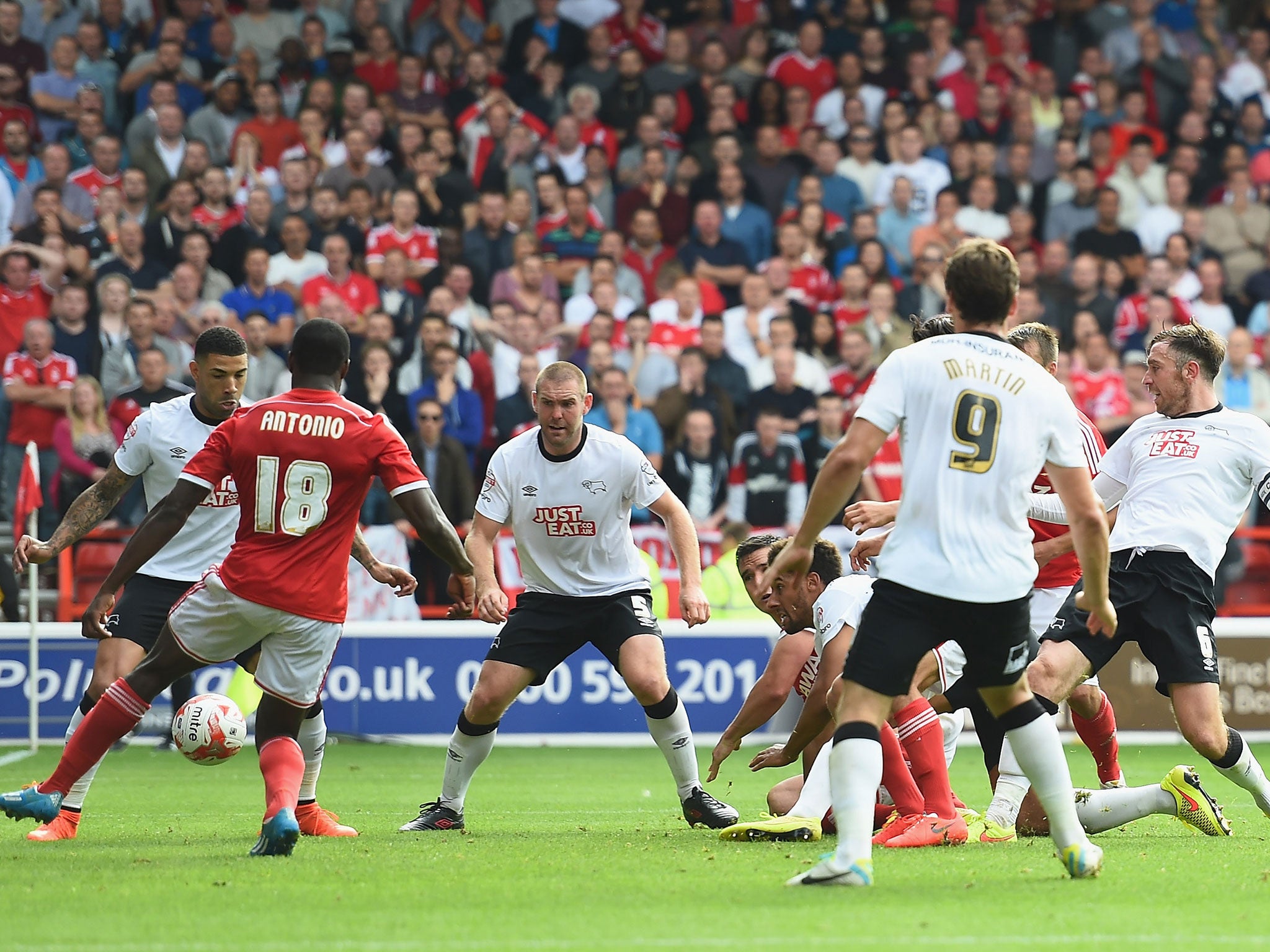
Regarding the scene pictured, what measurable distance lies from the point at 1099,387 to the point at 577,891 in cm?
1186

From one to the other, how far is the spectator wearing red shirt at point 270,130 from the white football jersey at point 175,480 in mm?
10017

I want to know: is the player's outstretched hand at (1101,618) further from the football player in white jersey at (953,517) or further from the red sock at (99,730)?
the red sock at (99,730)

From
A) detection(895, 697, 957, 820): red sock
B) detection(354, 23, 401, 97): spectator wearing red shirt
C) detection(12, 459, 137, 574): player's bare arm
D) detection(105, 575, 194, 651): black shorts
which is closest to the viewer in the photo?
detection(895, 697, 957, 820): red sock

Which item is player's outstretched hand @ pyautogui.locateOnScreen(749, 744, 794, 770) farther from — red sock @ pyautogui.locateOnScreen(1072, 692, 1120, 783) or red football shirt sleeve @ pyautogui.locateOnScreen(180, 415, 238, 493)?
red football shirt sleeve @ pyautogui.locateOnScreen(180, 415, 238, 493)

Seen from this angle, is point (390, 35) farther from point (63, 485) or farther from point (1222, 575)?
point (1222, 575)

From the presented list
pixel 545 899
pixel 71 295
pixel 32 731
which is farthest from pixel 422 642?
pixel 545 899

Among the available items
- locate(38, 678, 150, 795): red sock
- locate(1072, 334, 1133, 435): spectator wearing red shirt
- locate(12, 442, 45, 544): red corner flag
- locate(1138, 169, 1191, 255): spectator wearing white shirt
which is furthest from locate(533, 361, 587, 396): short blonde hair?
locate(1138, 169, 1191, 255): spectator wearing white shirt

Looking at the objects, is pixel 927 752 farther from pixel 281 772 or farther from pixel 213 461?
pixel 213 461

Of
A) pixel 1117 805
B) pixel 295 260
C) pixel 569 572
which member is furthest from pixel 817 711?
pixel 295 260

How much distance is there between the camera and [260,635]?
7.28 m

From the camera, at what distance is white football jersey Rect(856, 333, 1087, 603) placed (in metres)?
5.96

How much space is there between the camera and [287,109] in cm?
1905

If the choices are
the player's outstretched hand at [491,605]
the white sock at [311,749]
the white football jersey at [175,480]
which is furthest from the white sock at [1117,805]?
the white football jersey at [175,480]

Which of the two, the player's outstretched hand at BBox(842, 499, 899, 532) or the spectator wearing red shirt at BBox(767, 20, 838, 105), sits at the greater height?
the spectator wearing red shirt at BBox(767, 20, 838, 105)
